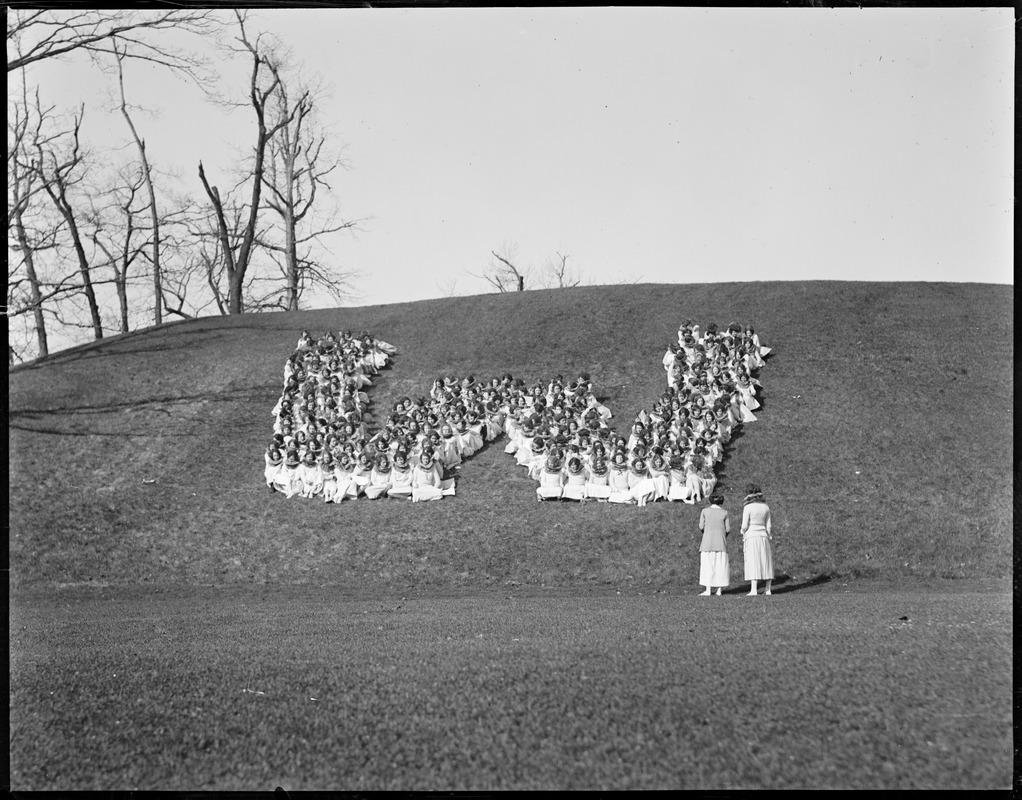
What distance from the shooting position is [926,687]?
7.99 meters

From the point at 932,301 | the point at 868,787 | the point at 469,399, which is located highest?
the point at 932,301

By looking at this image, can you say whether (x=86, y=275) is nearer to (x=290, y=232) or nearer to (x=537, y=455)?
(x=290, y=232)

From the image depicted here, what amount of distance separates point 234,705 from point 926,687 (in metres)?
5.59

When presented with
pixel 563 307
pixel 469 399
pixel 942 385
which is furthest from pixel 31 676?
pixel 563 307

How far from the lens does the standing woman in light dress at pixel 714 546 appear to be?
15.3 m

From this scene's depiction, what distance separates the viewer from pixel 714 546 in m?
15.3

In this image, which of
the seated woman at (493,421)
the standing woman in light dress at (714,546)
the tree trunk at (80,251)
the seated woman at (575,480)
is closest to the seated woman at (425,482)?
the seated woman at (493,421)

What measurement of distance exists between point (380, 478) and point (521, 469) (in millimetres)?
3138

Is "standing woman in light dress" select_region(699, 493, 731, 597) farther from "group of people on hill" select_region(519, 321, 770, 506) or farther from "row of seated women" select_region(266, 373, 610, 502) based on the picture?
"row of seated women" select_region(266, 373, 610, 502)

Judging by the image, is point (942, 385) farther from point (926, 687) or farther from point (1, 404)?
point (1, 404)

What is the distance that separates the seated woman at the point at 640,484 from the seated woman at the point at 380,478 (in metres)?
5.22

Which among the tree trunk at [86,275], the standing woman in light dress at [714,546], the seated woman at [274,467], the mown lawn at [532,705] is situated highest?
the tree trunk at [86,275]

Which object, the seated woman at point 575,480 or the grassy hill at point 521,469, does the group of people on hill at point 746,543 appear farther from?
the seated woman at point 575,480

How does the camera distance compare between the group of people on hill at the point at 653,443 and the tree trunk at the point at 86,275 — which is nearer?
the group of people on hill at the point at 653,443
